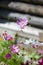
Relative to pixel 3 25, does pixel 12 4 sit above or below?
above

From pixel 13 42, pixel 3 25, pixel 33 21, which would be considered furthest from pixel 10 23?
pixel 13 42

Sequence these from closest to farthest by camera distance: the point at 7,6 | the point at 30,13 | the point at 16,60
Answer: the point at 16,60 → the point at 30,13 → the point at 7,6

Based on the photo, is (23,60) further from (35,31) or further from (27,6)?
(27,6)

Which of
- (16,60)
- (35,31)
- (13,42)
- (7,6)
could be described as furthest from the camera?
(7,6)

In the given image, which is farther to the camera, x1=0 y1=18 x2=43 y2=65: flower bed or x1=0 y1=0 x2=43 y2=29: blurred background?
x1=0 y1=0 x2=43 y2=29: blurred background

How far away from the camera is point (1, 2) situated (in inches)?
229

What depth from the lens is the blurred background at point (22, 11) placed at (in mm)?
5027

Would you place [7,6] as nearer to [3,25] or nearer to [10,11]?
[10,11]

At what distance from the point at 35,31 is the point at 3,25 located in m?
0.77

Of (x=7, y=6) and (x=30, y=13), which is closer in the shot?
(x=30, y=13)

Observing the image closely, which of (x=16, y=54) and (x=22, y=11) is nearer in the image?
(x=16, y=54)

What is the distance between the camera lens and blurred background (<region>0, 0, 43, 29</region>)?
5027 millimetres

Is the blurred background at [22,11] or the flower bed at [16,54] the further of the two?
the blurred background at [22,11]

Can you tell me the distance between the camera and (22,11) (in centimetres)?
536
